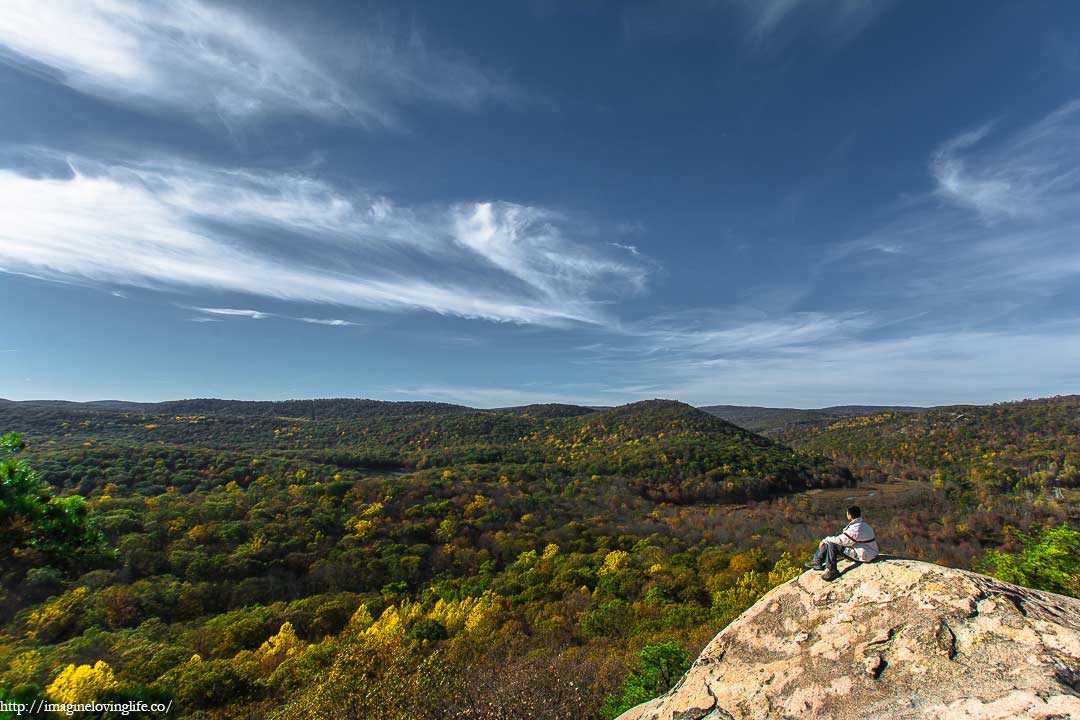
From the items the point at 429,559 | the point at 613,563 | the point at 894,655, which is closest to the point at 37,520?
the point at 894,655

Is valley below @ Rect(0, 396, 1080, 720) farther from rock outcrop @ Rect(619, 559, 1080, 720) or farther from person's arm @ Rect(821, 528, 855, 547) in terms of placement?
person's arm @ Rect(821, 528, 855, 547)

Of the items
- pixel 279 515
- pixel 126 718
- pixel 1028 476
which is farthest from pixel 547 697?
pixel 1028 476

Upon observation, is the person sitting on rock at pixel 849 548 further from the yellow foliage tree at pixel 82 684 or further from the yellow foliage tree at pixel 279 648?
the yellow foliage tree at pixel 279 648

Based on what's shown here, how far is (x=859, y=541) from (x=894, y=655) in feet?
8.41

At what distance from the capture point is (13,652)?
24.7m

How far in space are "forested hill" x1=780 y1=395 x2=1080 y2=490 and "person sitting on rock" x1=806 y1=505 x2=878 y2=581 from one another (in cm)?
13744

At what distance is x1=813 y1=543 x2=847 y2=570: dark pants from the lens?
315 inches

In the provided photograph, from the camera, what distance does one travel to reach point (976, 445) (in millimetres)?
132000

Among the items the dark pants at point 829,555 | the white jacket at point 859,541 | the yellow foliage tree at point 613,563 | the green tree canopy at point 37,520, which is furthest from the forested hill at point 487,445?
the white jacket at point 859,541

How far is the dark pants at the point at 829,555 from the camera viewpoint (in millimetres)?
8008

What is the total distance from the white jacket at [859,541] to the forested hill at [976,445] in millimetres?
137415

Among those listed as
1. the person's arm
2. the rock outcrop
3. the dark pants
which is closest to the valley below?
the rock outcrop

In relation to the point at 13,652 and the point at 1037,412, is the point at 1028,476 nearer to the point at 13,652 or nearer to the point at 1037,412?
the point at 1037,412

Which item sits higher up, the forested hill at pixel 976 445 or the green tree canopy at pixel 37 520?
the green tree canopy at pixel 37 520
